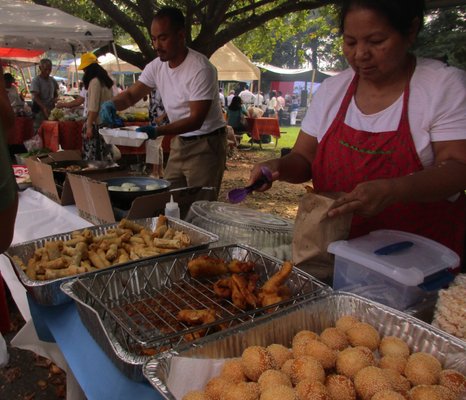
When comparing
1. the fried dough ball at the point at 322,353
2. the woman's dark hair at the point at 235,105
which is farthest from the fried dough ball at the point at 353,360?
the woman's dark hair at the point at 235,105

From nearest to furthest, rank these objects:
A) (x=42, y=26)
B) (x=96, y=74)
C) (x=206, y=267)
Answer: (x=206, y=267), (x=96, y=74), (x=42, y=26)

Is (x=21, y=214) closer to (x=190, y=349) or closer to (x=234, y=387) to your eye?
(x=190, y=349)

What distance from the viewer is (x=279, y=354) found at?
0.93 meters

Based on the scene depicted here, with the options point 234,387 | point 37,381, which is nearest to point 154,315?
point 234,387

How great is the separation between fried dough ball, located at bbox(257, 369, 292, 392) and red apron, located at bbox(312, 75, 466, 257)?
2.45 feet

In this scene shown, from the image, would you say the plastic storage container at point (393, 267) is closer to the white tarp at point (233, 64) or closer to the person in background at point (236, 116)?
the person in background at point (236, 116)

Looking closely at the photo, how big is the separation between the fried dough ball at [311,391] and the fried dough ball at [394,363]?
7.5 inches

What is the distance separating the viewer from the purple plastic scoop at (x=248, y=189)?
1.50 metres

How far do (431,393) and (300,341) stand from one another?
29cm

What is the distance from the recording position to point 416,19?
4.65 ft

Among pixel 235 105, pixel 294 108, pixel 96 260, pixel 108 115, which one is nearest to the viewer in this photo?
pixel 96 260

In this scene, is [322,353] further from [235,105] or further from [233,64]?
[233,64]

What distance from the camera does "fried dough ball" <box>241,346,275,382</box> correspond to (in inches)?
34.1

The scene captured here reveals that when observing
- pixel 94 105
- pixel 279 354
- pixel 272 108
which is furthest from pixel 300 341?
pixel 272 108
